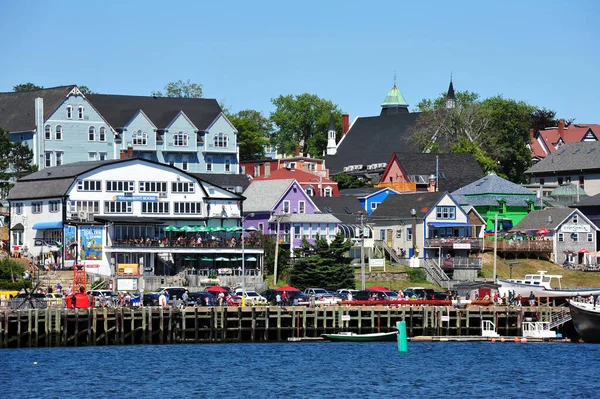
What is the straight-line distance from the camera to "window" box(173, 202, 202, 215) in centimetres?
11625

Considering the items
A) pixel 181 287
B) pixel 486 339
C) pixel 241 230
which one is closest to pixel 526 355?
pixel 486 339

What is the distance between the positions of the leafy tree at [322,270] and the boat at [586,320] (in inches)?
917

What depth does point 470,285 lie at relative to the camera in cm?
10162

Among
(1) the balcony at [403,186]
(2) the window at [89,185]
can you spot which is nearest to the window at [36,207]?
(2) the window at [89,185]

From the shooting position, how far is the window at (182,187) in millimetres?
116500

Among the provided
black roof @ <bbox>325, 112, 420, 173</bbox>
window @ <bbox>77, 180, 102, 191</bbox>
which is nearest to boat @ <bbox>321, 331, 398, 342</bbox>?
window @ <bbox>77, 180, 102, 191</bbox>

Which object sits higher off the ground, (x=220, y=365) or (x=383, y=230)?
(x=383, y=230)

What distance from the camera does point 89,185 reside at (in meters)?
113

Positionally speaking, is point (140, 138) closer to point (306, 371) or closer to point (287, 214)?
point (287, 214)

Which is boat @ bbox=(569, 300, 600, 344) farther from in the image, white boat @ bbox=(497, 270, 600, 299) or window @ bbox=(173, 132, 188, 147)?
window @ bbox=(173, 132, 188, 147)

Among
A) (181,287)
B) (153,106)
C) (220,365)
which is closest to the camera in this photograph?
(220,365)

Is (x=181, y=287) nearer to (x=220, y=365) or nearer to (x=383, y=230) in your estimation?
(x=220, y=365)

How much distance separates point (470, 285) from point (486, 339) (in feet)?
41.3

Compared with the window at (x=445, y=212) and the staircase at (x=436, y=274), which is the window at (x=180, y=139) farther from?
the staircase at (x=436, y=274)
